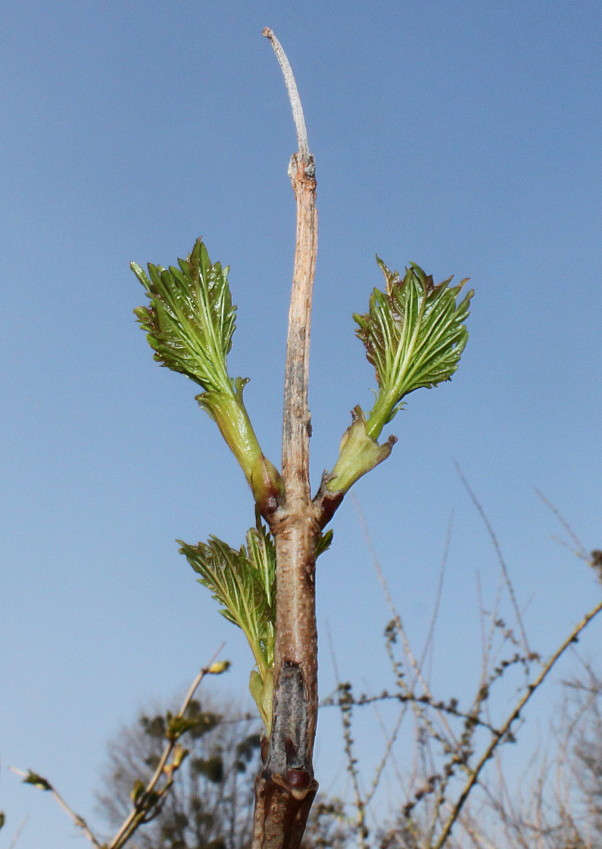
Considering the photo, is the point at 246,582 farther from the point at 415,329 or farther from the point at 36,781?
the point at 36,781

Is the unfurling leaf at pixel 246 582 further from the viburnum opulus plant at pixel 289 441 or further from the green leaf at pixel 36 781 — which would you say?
the green leaf at pixel 36 781

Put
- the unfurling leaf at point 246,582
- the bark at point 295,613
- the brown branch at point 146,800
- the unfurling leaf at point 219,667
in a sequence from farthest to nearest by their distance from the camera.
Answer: the unfurling leaf at point 219,667, the brown branch at point 146,800, the unfurling leaf at point 246,582, the bark at point 295,613

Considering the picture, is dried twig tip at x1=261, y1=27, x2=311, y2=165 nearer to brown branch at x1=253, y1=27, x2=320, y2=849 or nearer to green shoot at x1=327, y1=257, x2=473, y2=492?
brown branch at x1=253, y1=27, x2=320, y2=849

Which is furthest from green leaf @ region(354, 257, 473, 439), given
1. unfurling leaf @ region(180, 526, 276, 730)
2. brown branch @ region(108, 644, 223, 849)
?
brown branch @ region(108, 644, 223, 849)

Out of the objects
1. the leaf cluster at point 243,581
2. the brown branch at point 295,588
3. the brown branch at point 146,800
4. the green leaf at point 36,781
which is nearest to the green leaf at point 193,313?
the brown branch at point 295,588

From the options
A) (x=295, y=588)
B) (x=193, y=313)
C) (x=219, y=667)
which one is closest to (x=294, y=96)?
(x=193, y=313)

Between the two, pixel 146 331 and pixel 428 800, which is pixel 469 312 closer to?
pixel 146 331
